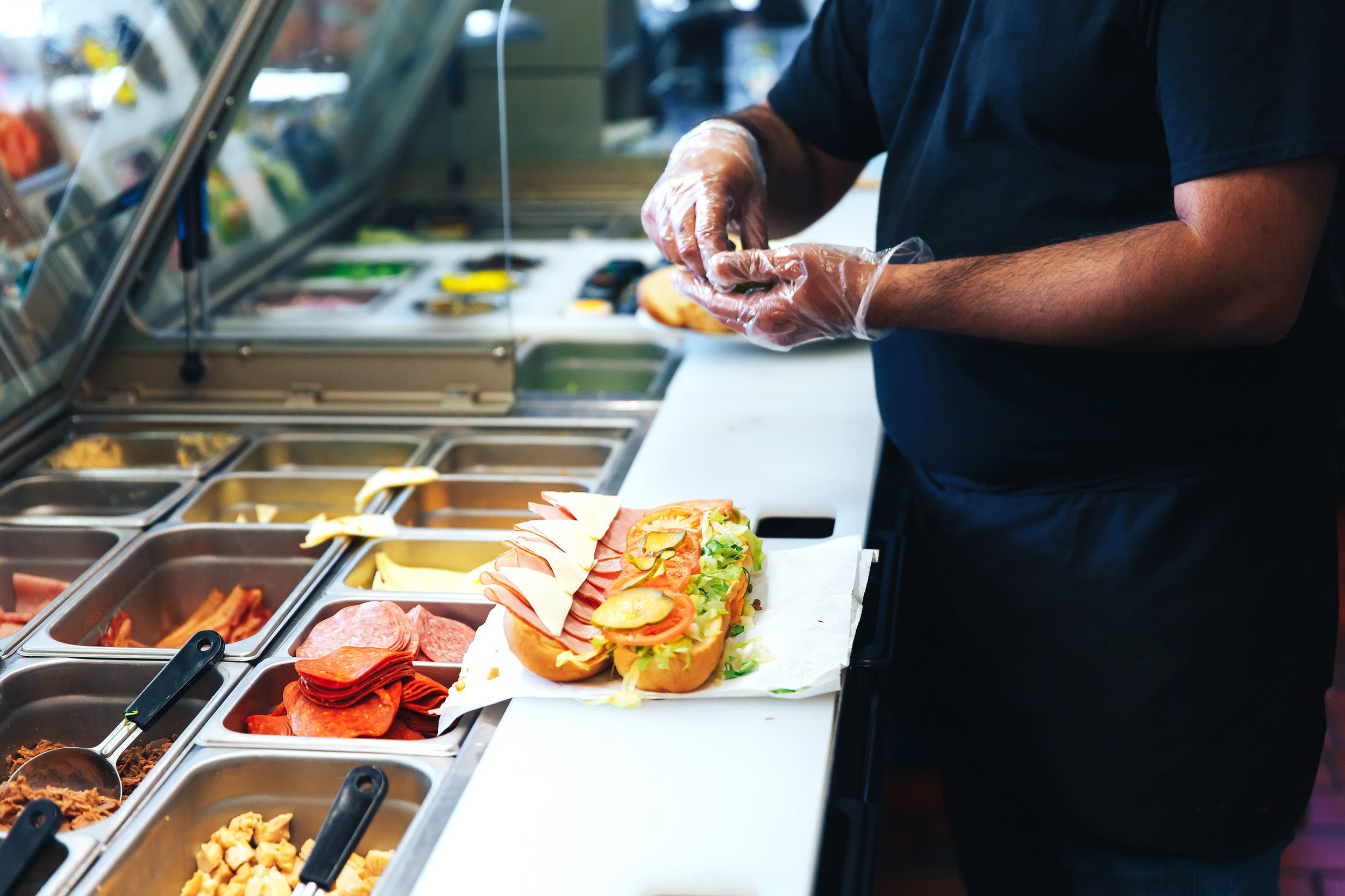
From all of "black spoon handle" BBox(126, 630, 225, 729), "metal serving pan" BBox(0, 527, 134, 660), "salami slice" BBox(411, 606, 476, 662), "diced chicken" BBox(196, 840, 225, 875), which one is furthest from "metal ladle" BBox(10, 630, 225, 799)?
"metal serving pan" BBox(0, 527, 134, 660)

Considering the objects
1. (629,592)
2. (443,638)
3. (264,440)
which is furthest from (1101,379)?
(264,440)

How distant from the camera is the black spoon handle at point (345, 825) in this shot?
1.04 m

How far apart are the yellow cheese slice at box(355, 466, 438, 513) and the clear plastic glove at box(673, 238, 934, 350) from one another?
594 mm

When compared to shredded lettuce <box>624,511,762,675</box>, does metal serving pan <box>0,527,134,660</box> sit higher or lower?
lower

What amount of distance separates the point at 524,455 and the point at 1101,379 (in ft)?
3.32

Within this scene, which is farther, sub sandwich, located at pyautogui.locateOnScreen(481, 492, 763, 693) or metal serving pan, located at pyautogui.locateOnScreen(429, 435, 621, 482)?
metal serving pan, located at pyautogui.locateOnScreen(429, 435, 621, 482)

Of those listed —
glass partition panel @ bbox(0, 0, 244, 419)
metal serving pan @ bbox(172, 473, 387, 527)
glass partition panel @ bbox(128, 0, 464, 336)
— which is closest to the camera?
glass partition panel @ bbox(0, 0, 244, 419)

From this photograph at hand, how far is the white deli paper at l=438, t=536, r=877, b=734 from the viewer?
123 centimetres

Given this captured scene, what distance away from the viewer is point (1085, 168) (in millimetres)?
1327

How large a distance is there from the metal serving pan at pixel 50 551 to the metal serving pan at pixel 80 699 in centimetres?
33

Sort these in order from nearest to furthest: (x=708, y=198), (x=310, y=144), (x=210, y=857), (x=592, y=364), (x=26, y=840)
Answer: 1. (x=26, y=840)
2. (x=210, y=857)
3. (x=708, y=198)
4. (x=592, y=364)
5. (x=310, y=144)

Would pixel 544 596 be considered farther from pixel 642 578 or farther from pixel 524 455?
pixel 524 455

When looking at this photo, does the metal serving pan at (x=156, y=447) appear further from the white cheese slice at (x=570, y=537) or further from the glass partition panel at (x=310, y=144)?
the white cheese slice at (x=570, y=537)

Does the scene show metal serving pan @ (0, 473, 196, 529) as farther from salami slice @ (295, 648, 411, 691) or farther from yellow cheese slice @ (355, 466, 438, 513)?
salami slice @ (295, 648, 411, 691)
